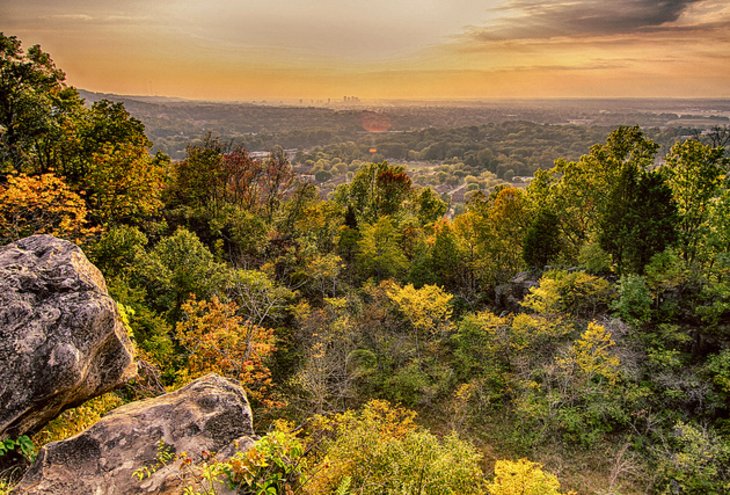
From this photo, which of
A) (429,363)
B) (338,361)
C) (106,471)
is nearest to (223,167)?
(338,361)

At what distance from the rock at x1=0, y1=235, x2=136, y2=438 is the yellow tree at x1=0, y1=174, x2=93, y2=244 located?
688 cm

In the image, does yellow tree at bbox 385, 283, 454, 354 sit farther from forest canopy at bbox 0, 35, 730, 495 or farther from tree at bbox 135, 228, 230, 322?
tree at bbox 135, 228, 230, 322

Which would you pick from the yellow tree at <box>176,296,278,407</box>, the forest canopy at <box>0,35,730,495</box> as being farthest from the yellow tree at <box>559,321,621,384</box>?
the yellow tree at <box>176,296,278,407</box>

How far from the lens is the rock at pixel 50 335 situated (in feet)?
23.0

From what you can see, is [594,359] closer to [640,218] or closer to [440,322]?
[440,322]

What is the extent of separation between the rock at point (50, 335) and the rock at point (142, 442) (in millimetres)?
900

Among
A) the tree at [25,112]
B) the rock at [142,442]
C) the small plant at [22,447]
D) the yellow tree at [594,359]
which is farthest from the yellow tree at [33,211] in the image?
the yellow tree at [594,359]

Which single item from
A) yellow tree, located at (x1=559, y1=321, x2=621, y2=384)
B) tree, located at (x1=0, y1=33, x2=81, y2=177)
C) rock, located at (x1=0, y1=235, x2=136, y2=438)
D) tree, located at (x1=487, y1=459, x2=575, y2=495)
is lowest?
yellow tree, located at (x1=559, y1=321, x2=621, y2=384)

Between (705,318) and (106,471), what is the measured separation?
2675 cm

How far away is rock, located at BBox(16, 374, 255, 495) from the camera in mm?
6547

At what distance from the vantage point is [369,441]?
9.89 meters

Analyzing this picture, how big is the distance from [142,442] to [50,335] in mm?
2682

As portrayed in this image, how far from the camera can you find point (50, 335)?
7.36 metres

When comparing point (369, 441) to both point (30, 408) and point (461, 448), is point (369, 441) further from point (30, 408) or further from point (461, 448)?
point (30, 408)
